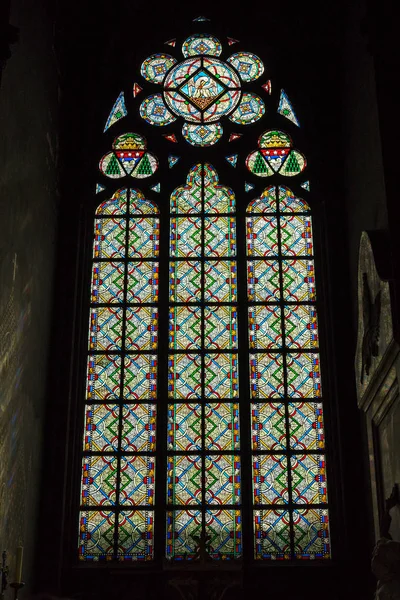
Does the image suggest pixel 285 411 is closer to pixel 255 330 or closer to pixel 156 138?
pixel 255 330

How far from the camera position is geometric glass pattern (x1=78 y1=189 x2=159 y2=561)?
807cm

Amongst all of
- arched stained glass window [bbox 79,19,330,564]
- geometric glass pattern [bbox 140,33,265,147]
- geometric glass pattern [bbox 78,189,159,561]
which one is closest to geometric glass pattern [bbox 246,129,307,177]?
arched stained glass window [bbox 79,19,330,564]

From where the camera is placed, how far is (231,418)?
8.41 meters

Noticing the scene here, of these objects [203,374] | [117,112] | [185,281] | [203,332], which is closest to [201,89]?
[117,112]

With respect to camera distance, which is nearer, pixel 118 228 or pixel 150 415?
pixel 150 415

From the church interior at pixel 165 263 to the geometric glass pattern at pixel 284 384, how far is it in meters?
0.14

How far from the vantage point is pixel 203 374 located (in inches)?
338

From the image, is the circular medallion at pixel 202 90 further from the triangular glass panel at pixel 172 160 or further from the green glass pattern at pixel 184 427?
the green glass pattern at pixel 184 427

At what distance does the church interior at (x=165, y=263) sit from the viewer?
6.83 m
